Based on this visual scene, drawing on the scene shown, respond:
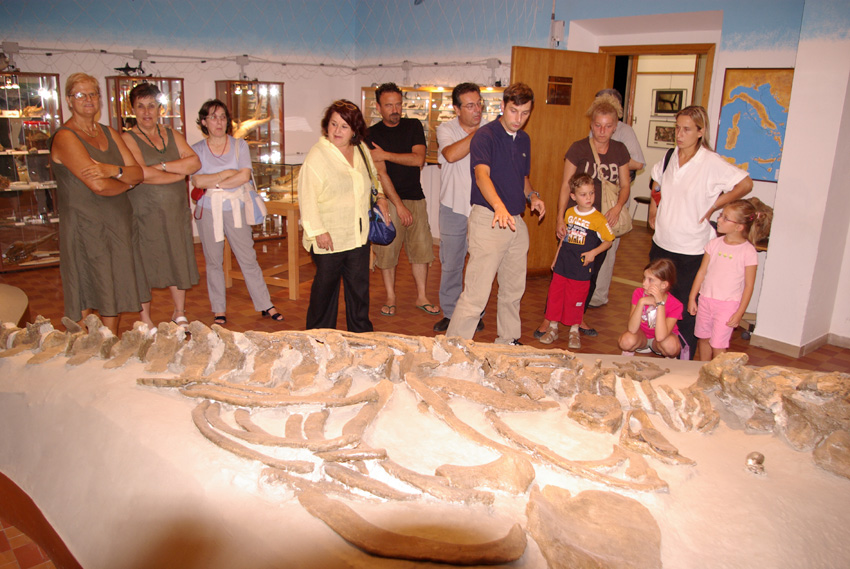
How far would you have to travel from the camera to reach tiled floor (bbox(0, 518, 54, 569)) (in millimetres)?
2314

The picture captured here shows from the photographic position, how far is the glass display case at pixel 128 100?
23.3 feet

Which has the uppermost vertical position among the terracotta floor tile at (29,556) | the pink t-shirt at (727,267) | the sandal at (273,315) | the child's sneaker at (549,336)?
the pink t-shirt at (727,267)

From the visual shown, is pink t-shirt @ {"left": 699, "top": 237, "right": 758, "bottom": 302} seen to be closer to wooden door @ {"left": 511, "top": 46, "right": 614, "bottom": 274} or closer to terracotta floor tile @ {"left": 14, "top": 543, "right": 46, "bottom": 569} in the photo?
wooden door @ {"left": 511, "top": 46, "right": 614, "bottom": 274}

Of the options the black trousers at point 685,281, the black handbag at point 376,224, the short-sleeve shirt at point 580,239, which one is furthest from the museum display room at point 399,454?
the short-sleeve shirt at point 580,239

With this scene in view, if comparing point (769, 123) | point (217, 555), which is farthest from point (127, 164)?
point (769, 123)

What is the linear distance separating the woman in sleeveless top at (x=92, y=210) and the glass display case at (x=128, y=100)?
3.55 m

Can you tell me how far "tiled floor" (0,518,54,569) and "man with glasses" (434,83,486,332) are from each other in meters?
3.22

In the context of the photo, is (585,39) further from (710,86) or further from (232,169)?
(232,169)

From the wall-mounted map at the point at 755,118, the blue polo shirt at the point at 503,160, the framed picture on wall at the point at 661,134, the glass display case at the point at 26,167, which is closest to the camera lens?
the blue polo shirt at the point at 503,160

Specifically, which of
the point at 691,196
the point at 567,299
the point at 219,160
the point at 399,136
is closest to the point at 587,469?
the point at 691,196

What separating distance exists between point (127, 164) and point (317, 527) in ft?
10.4

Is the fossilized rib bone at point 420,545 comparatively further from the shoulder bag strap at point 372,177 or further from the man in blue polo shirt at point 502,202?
the shoulder bag strap at point 372,177

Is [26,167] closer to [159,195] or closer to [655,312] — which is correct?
[159,195]

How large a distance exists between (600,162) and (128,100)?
5.36m
